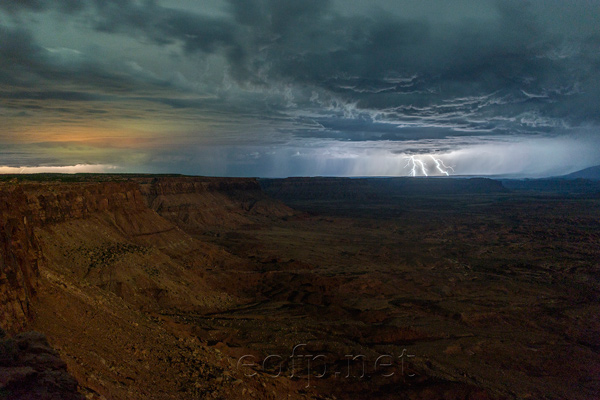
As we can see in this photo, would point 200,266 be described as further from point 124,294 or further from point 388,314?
point 388,314

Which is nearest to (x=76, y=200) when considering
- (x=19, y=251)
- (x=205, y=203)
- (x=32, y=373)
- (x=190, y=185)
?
(x=19, y=251)

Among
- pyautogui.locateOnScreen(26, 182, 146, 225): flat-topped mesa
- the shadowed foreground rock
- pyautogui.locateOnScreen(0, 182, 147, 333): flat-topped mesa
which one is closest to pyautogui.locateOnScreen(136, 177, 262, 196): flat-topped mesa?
pyautogui.locateOnScreen(26, 182, 146, 225): flat-topped mesa

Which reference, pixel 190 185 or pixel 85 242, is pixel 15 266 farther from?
pixel 190 185

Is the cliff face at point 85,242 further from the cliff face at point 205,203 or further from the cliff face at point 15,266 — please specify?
the cliff face at point 205,203

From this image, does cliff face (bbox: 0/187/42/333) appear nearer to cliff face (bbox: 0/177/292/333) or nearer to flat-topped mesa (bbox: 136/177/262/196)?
cliff face (bbox: 0/177/292/333)

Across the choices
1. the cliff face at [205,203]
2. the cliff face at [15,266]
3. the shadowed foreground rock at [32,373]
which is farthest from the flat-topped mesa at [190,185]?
the shadowed foreground rock at [32,373]
